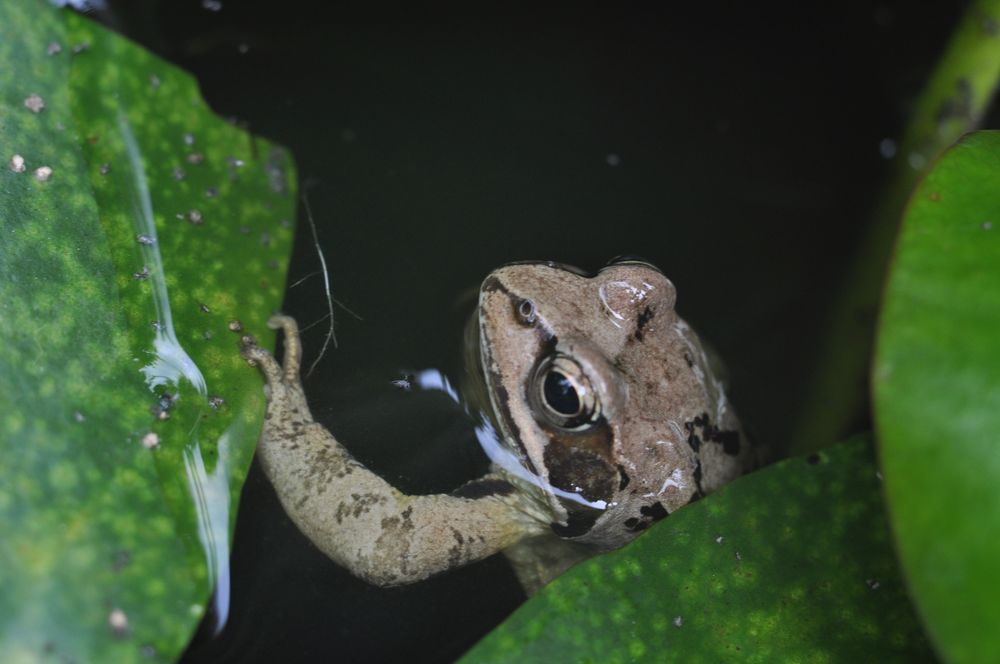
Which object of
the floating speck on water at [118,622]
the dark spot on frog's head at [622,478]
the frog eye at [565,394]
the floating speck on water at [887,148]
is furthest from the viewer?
the floating speck on water at [887,148]

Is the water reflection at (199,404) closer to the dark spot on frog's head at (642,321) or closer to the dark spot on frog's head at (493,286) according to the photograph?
the dark spot on frog's head at (493,286)

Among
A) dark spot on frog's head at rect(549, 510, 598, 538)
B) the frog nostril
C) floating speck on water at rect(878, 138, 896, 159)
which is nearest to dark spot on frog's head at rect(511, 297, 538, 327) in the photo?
the frog nostril

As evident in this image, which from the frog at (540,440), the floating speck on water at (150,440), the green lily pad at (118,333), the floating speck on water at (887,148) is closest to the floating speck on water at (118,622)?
the green lily pad at (118,333)

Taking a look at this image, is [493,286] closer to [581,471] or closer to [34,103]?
[581,471]

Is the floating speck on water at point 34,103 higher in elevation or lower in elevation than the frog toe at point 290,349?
higher

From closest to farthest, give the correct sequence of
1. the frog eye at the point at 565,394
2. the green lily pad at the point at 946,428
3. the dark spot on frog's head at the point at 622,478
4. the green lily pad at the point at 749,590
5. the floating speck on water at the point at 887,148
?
the green lily pad at the point at 946,428 < the green lily pad at the point at 749,590 < the frog eye at the point at 565,394 < the dark spot on frog's head at the point at 622,478 < the floating speck on water at the point at 887,148

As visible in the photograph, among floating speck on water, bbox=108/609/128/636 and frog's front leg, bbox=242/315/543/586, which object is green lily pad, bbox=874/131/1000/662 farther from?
floating speck on water, bbox=108/609/128/636
